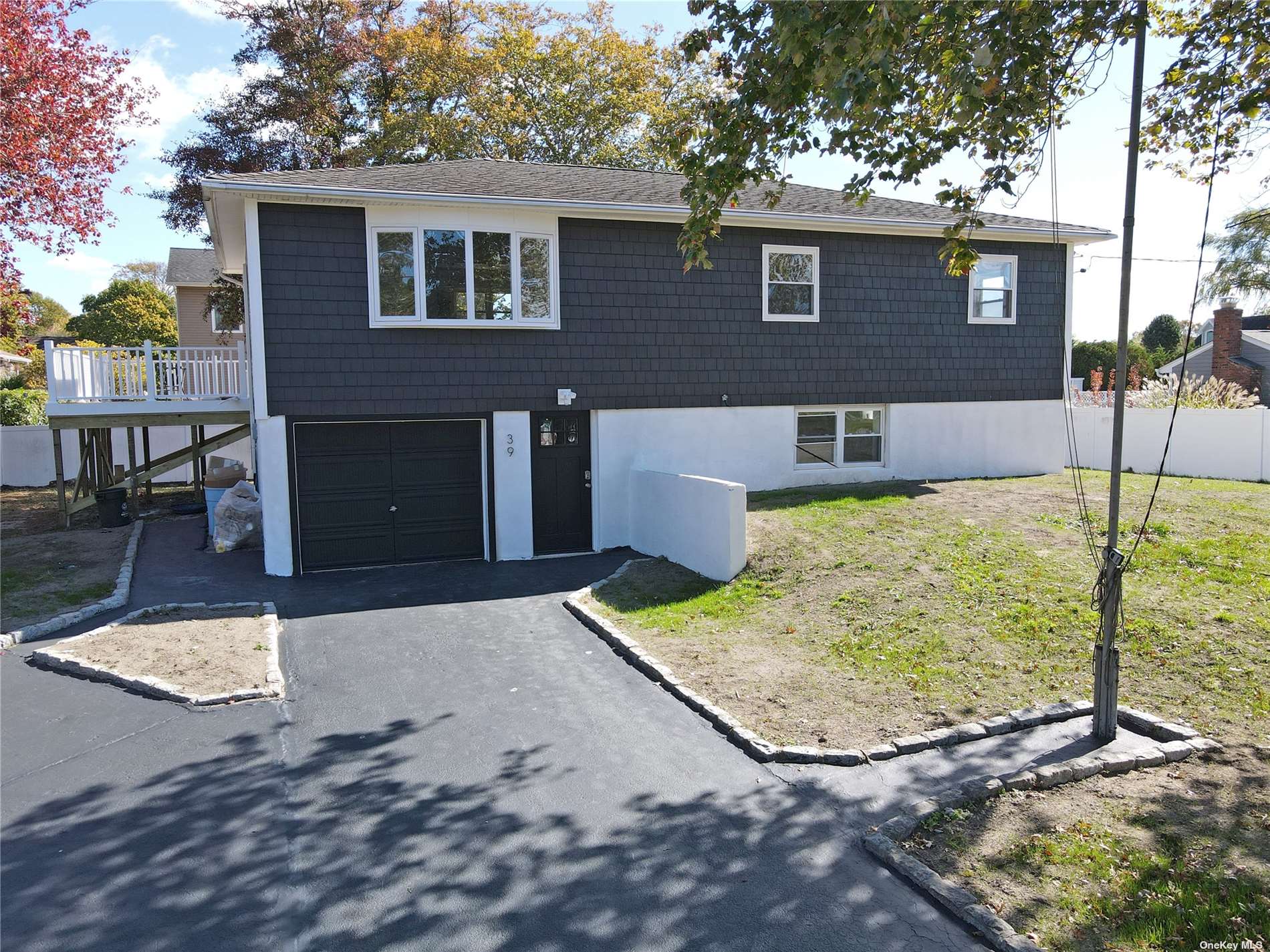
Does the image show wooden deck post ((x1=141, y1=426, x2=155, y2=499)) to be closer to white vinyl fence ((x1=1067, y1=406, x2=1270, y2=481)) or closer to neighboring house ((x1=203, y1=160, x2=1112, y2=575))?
neighboring house ((x1=203, y1=160, x2=1112, y2=575))

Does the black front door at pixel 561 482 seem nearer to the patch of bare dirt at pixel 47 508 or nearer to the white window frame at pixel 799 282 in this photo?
the white window frame at pixel 799 282

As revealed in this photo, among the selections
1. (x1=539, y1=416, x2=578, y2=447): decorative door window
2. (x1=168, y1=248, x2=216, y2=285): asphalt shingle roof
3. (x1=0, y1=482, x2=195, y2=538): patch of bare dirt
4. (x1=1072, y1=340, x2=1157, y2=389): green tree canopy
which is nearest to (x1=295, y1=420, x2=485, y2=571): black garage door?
(x1=539, y1=416, x2=578, y2=447): decorative door window

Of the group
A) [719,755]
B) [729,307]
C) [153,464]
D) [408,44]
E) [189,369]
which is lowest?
[719,755]

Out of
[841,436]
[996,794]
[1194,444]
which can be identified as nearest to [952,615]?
[996,794]

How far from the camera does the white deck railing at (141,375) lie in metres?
13.4

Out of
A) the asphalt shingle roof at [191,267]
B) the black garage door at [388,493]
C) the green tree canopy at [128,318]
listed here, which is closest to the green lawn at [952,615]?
the black garage door at [388,493]

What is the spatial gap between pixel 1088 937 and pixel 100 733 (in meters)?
6.82

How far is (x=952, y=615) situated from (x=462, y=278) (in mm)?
8677

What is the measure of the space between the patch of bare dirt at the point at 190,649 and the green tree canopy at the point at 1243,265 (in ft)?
38.5

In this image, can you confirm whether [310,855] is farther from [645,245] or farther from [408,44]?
[408,44]

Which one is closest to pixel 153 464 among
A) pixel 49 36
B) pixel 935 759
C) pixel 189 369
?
pixel 189 369

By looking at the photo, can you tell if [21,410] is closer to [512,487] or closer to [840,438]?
[512,487]

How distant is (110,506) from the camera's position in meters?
14.9

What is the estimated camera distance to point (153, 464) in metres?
16.6
